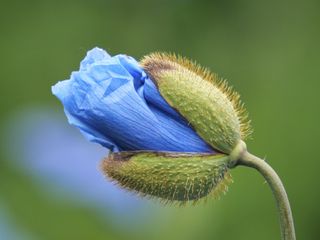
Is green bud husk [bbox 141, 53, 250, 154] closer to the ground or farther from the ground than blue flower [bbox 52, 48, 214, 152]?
farther from the ground

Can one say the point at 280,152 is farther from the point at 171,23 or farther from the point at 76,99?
the point at 76,99

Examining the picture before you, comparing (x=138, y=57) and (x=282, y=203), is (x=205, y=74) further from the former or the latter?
(x=138, y=57)

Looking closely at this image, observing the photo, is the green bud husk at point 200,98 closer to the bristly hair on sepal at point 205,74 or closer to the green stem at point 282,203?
the bristly hair on sepal at point 205,74

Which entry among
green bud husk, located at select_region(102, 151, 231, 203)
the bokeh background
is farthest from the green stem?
the bokeh background

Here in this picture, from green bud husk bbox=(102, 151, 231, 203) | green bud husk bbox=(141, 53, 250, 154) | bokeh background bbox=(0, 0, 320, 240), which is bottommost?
green bud husk bbox=(102, 151, 231, 203)

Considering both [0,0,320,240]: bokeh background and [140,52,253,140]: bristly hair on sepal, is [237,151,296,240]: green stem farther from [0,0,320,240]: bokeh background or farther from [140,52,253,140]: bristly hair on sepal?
[0,0,320,240]: bokeh background

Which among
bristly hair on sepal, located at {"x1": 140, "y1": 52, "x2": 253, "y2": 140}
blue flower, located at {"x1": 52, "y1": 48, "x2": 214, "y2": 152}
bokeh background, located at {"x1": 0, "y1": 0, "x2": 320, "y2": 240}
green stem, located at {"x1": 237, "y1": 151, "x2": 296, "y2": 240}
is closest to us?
green stem, located at {"x1": 237, "y1": 151, "x2": 296, "y2": 240}
